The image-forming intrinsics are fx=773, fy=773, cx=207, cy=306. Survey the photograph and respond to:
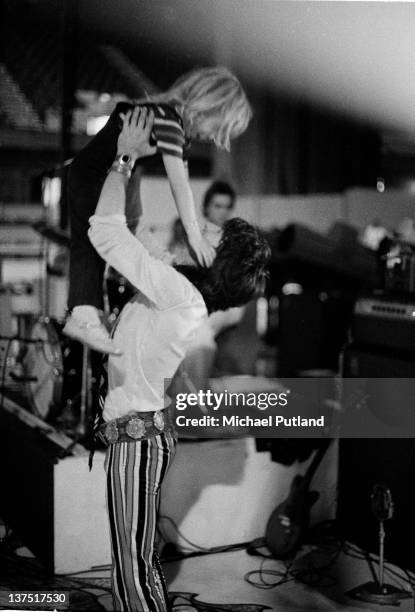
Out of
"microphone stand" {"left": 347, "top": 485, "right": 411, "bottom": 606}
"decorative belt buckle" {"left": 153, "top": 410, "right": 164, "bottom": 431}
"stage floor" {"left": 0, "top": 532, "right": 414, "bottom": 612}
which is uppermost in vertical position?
"decorative belt buckle" {"left": 153, "top": 410, "right": 164, "bottom": 431}

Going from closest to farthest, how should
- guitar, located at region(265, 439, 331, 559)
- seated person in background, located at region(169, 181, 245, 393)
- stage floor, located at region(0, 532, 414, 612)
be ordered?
stage floor, located at region(0, 532, 414, 612) → guitar, located at region(265, 439, 331, 559) → seated person in background, located at region(169, 181, 245, 393)

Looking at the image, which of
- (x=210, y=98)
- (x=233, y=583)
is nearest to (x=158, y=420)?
(x=210, y=98)

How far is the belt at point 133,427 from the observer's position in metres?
1.95

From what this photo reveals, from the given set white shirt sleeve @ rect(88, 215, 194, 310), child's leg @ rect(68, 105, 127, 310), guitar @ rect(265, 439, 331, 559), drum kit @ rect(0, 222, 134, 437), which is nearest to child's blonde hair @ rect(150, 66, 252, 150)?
child's leg @ rect(68, 105, 127, 310)

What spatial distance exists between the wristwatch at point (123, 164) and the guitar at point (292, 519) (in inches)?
62.4

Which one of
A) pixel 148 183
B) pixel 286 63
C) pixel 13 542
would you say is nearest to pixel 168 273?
pixel 13 542

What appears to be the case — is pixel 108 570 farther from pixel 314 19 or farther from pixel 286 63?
pixel 286 63

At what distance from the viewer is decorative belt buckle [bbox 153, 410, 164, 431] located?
1.98 m

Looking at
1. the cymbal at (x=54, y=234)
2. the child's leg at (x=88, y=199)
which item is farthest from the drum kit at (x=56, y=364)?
the child's leg at (x=88, y=199)

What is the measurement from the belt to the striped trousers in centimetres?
2

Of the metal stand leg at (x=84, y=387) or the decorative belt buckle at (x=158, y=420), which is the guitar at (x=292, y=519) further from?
the decorative belt buckle at (x=158, y=420)

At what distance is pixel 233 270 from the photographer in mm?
2045

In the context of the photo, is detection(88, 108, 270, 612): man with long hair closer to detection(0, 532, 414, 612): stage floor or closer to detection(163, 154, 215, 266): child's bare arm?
detection(163, 154, 215, 266): child's bare arm

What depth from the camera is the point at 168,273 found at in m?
1.96
